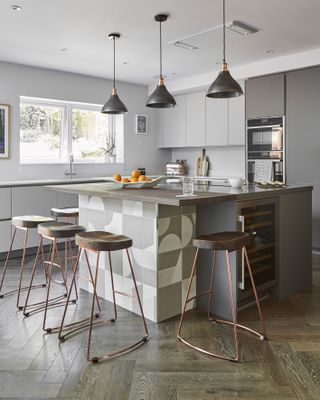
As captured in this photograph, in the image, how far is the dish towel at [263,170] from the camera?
5.62 meters

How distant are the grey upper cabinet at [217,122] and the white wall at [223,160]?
357 millimetres

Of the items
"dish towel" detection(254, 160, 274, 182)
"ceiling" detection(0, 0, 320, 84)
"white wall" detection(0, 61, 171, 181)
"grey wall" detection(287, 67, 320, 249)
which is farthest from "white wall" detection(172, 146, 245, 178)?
"ceiling" detection(0, 0, 320, 84)

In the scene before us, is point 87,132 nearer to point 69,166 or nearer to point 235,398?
point 69,166

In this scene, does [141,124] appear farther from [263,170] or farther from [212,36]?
[212,36]

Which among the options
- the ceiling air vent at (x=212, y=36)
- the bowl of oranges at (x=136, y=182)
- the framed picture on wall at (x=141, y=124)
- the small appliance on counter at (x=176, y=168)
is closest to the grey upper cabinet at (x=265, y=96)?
the ceiling air vent at (x=212, y=36)

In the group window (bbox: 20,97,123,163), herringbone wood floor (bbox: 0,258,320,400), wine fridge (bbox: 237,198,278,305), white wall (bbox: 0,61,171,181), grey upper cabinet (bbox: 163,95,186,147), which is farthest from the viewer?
grey upper cabinet (bbox: 163,95,186,147)

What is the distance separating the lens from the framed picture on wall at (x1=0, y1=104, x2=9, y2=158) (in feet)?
17.9

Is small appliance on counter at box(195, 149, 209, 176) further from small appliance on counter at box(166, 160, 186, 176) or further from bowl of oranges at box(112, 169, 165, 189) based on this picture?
bowl of oranges at box(112, 169, 165, 189)

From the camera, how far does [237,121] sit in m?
6.23

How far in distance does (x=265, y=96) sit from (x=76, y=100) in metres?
2.78

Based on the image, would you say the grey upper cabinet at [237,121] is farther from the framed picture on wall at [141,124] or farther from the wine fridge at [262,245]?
the wine fridge at [262,245]

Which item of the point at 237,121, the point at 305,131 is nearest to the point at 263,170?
the point at 305,131

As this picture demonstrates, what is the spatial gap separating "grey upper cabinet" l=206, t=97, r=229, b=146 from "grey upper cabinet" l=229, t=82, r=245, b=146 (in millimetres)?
88

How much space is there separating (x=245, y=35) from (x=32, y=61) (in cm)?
278
